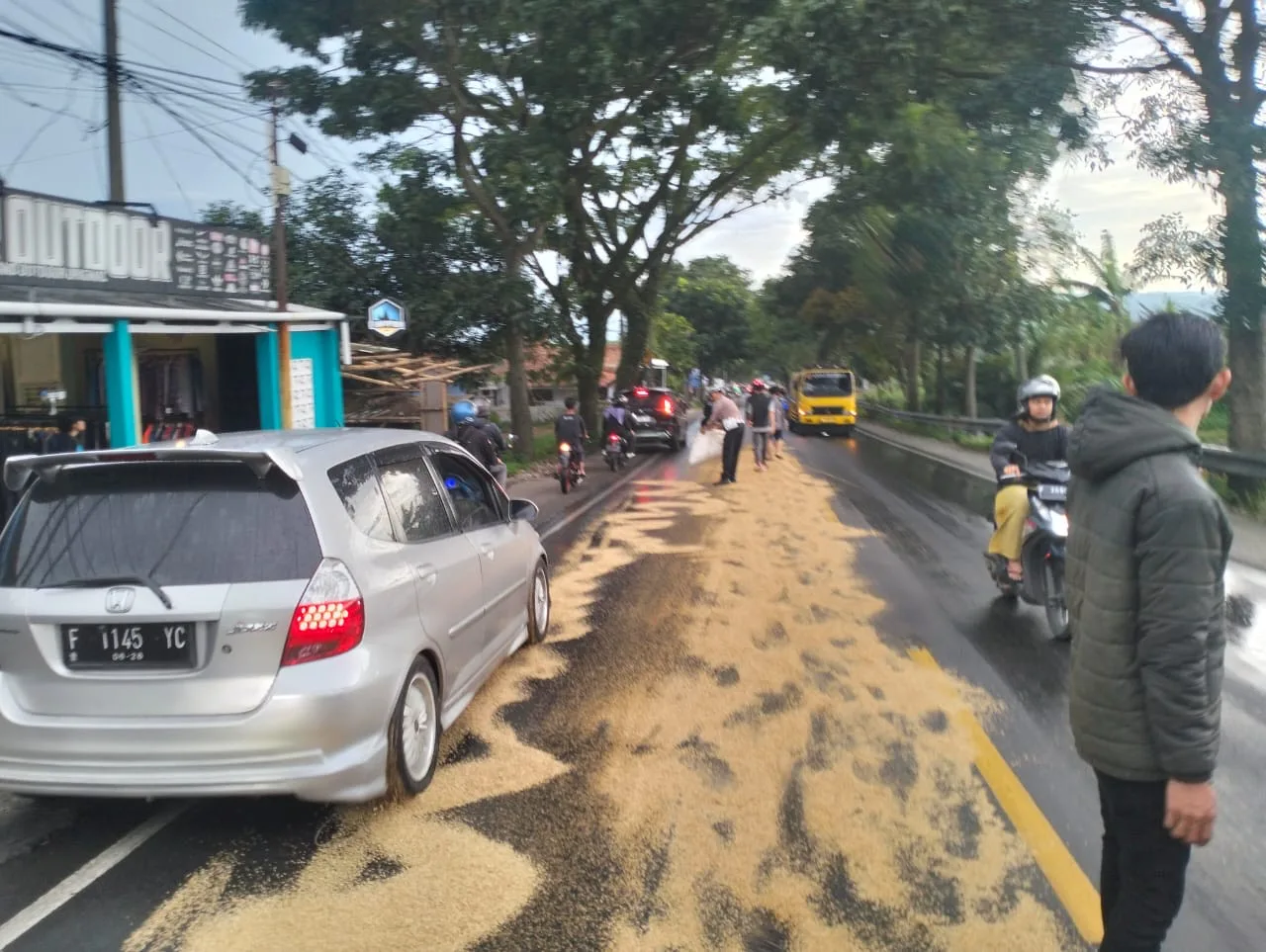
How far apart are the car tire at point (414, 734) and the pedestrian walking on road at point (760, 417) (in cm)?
1540

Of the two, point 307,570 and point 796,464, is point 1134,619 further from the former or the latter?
point 796,464

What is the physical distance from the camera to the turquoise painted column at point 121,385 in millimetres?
11191

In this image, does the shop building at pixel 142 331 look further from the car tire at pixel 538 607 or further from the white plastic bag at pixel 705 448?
the white plastic bag at pixel 705 448

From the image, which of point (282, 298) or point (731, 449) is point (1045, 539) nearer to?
point (731, 449)

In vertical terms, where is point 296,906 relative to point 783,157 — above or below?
below

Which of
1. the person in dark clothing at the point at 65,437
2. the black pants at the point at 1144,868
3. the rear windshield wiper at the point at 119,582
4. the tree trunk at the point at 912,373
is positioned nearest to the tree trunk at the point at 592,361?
the tree trunk at the point at 912,373

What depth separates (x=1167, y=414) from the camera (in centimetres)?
242

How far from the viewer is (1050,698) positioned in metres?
5.76

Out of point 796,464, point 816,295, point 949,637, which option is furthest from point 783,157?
point 949,637

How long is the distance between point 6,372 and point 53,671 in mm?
10984

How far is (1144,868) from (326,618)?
2.86m

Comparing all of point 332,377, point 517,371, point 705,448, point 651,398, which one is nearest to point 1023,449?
point 332,377

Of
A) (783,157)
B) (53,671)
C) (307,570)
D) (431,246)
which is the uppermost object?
(783,157)

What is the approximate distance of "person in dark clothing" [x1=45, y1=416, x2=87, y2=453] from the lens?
10266mm
